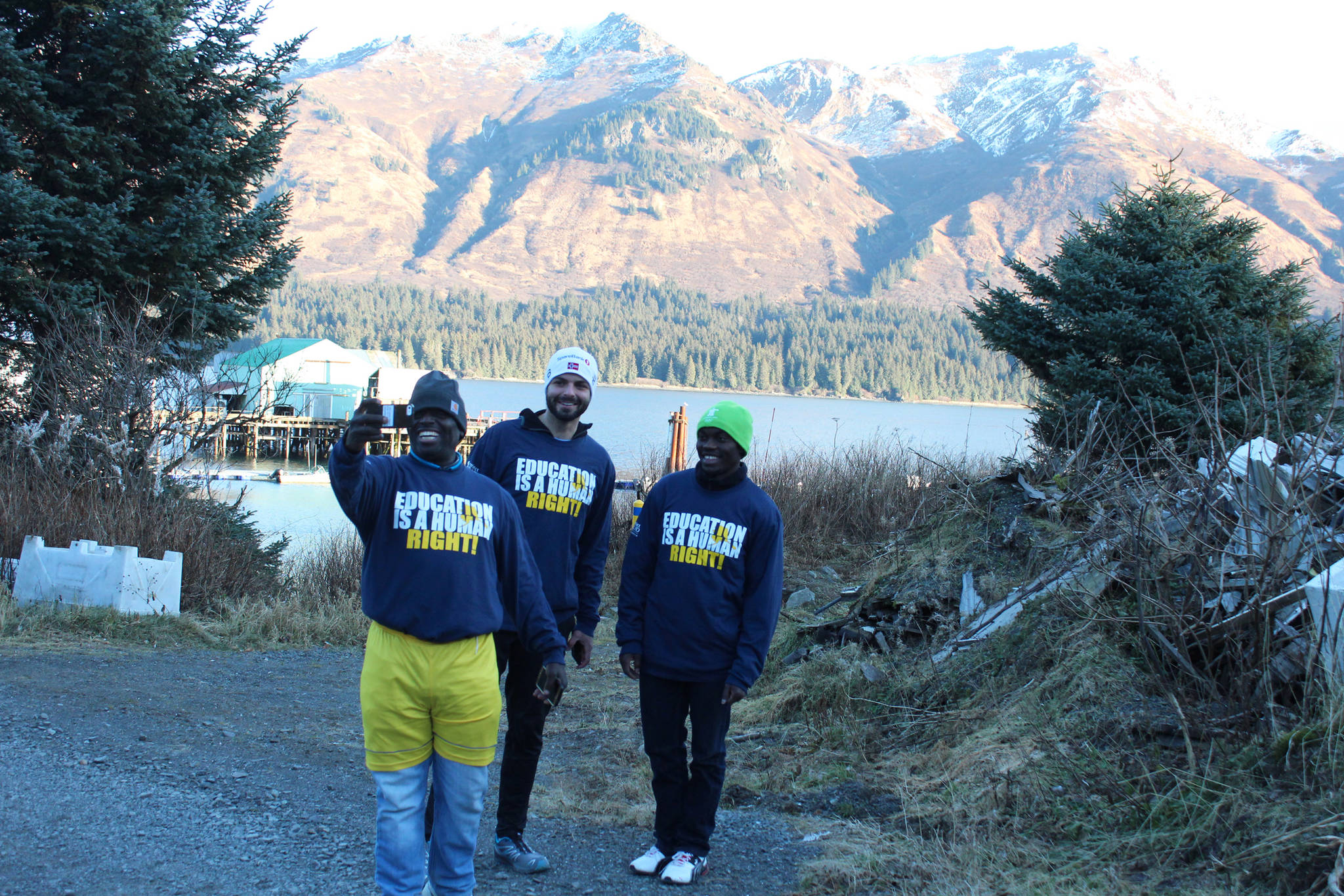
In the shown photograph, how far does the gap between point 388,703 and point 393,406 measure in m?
0.92

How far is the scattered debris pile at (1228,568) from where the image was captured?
438 centimetres

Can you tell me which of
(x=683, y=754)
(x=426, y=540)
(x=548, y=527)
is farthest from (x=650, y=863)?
(x=426, y=540)

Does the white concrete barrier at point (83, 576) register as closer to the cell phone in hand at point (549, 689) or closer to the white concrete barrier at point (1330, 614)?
the cell phone in hand at point (549, 689)

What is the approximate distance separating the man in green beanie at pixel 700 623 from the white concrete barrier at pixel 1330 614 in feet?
7.73

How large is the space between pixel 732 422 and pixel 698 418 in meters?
16.8

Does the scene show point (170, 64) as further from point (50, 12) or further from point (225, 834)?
point (225, 834)

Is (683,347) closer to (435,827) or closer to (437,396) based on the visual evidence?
(437,396)

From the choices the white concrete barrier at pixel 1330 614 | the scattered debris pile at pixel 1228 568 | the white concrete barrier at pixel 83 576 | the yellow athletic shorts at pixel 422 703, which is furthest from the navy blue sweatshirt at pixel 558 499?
the white concrete barrier at pixel 83 576

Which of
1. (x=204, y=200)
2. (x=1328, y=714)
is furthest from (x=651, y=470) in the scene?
(x=1328, y=714)

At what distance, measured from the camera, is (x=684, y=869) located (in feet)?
12.4

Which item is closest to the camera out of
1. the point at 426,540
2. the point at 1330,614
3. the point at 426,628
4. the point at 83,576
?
the point at 426,628

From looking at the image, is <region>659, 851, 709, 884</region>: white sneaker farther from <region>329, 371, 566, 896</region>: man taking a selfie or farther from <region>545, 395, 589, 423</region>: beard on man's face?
<region>545, 395, 589, 423</region>: beard on man's face

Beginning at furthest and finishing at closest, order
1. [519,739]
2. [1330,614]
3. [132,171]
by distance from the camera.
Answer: [132,171] < [1330,614] < [519,739]

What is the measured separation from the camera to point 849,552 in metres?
13.9
